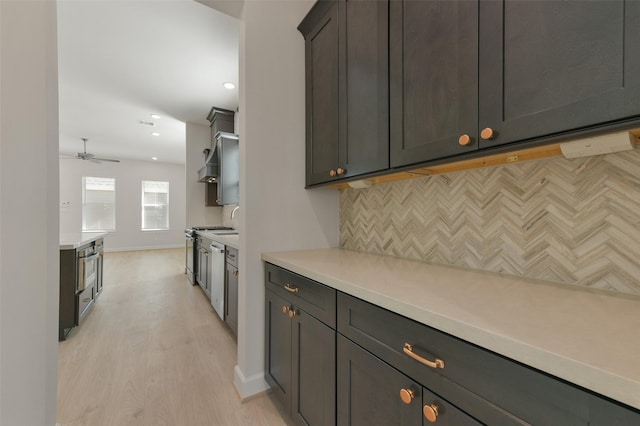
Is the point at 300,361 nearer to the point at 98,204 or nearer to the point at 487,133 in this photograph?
the point at 487,133

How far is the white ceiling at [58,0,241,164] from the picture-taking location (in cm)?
246

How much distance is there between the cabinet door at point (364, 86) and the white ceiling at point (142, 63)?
3.19ft

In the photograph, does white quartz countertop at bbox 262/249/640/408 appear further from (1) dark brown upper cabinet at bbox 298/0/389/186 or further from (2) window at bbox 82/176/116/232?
(2) window at bbox 82/176/116/232

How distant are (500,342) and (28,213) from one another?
161cm

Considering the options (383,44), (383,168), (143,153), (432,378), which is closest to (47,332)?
(432,378)

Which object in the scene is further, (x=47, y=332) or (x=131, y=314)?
(x=131, y=314)

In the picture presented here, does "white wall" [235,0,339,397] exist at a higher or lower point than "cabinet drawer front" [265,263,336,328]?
higher

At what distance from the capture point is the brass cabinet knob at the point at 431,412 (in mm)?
681

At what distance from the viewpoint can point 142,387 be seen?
1.81m

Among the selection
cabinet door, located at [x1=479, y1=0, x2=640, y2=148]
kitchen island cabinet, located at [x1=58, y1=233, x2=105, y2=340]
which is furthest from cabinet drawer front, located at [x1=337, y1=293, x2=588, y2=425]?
kitchen island cabinet, located at [x1=58, y1=233, x2=105, y2=340]

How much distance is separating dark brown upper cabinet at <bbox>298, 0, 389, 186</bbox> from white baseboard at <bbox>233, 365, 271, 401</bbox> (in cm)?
133

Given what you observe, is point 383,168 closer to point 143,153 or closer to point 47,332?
point 47,332

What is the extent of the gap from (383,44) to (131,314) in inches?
148

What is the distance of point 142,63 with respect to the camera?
3.23 metres
